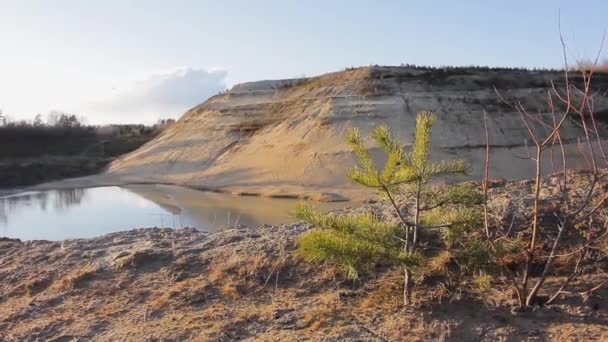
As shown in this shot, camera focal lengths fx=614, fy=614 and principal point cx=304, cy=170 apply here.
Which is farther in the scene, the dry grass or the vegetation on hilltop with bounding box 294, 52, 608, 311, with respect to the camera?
the dry grass

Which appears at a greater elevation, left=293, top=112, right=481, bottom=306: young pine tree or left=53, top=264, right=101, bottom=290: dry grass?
left=293, top=112, right=481, bottom=306: young pine tree

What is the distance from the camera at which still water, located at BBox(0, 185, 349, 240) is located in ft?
49.0

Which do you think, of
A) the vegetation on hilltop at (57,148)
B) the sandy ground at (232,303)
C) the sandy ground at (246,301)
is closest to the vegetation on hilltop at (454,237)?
the sandy ground at (246,301)

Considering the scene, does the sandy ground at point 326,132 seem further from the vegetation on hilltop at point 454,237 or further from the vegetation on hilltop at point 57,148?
the vegetation on hilltop at point 454,237

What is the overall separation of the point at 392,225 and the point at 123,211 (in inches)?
601

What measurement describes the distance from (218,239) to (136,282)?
1175 mm

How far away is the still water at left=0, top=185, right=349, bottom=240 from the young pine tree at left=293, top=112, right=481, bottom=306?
6783 millimetres

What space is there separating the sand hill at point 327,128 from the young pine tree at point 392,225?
1772 cm

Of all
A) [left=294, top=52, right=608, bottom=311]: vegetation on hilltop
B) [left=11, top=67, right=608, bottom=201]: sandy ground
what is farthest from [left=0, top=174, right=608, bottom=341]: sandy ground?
[left=11, top=67, right=608, bottom=201]: sandy ground

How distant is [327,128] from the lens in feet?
96.0

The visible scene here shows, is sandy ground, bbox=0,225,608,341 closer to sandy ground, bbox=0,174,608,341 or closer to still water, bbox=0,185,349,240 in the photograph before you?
sandy ground, bbox=0,174,608,341

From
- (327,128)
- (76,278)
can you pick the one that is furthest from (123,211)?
(76,278)

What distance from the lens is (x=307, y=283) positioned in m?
5.25

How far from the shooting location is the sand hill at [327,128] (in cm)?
2630
